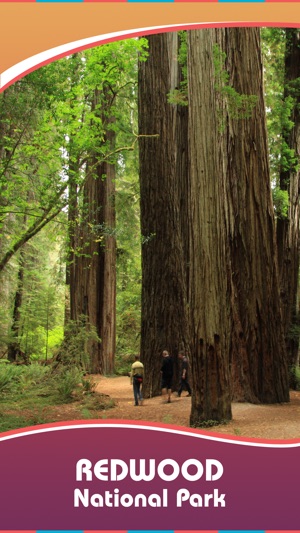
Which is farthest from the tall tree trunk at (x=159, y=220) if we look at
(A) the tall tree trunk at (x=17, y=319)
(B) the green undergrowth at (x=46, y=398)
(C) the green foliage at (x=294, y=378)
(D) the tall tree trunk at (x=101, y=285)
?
(A) the tall tree trunk at (x=17, y=319)

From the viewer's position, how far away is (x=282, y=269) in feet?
50.1

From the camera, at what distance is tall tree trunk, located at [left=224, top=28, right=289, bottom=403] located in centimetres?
1185

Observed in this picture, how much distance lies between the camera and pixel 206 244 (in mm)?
8445

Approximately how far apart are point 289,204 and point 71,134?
247 inches

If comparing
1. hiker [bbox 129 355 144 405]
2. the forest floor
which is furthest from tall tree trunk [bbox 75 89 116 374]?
hiker [bbox 129 355 144 405]

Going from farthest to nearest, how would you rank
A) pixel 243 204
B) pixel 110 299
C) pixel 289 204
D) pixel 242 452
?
pixel 110 299
pixel 289 204
pixel 243 204
pixel 242 452

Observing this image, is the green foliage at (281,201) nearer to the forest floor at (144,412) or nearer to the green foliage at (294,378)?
the green foliage at (294,378)

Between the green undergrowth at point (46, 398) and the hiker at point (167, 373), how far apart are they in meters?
1.34

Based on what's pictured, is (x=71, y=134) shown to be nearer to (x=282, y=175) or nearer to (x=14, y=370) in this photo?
(x=282, y=175)

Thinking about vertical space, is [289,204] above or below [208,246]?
above

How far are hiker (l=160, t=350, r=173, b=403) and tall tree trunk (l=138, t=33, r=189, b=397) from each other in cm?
62

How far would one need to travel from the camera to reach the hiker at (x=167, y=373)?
12617mm

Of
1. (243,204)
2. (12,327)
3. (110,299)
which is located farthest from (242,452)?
(12,327)
